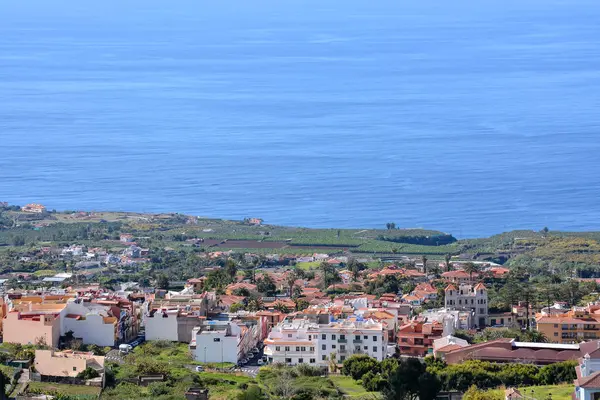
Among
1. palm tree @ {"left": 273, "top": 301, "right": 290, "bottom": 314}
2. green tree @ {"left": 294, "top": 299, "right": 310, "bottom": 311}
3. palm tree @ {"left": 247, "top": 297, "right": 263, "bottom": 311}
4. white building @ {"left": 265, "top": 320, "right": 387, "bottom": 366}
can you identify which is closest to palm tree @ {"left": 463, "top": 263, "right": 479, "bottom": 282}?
green tree @ {"left": 294, "top": 299, "right": 310, "bottom": 311}

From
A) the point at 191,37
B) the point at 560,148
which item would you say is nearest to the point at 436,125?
the point at 560,148

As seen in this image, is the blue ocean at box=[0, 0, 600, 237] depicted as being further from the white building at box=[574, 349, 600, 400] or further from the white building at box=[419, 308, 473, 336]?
the white building at box=[574, 349, 600, 400]

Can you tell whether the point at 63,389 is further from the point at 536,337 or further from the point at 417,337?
the point at 536,337

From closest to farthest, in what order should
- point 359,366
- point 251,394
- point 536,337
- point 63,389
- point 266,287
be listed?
point 251,394, point 63,389, point 359,366, point 536,337, point 266,287

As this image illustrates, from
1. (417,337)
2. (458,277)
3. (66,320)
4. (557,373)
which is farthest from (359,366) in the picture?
(458,277)

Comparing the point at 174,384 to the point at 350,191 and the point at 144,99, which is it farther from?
the point at 144,99

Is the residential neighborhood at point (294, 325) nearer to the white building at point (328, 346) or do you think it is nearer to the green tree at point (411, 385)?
the white building at point (328, 346)
